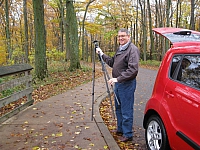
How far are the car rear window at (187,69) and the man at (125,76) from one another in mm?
680

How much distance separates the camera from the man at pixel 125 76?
374 centimetres

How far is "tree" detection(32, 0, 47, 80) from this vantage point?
10.6 m

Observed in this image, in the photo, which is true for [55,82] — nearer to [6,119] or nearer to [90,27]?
[6,119]

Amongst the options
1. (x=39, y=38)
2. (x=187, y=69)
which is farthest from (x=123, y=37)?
(x=39, y=38)

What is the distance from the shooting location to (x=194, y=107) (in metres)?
2.64

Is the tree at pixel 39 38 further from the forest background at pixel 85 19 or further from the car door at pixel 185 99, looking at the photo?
the forest background at pixel 85 19

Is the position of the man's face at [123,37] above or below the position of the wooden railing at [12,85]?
above

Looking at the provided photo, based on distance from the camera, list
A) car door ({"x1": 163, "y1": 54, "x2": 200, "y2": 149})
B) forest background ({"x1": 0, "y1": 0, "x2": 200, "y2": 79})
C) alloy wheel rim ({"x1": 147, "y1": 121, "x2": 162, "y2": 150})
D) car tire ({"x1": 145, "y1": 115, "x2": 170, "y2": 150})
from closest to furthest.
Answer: car door ({"x1": 163, "y1": 54, "x2": 200, "y2": 149}) → car tire ({"x1": 145, "y1": 115, "x2": 170, "y2": 150}) → alloy wheel rim ({"x1": 147, "y1": 121, "x2": 162, "y2": 150}) → forest background ({"x1": 0, "y1": 0, "x2": 200, "y2": 79})

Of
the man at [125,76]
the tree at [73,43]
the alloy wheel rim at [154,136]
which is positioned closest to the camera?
the alloy wheel rim at [154,136]

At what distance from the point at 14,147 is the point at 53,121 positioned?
1.43m

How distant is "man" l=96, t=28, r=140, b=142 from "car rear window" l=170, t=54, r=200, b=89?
68 cm

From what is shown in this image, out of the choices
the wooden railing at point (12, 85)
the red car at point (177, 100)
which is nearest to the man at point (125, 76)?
the red car at point (177, 100)

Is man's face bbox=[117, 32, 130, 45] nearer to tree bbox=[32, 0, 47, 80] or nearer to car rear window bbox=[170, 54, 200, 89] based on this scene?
car rear window bbox=[170, 54, 200, 89]

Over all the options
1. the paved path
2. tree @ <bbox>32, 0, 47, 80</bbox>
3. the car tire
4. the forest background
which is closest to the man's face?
the car tire
